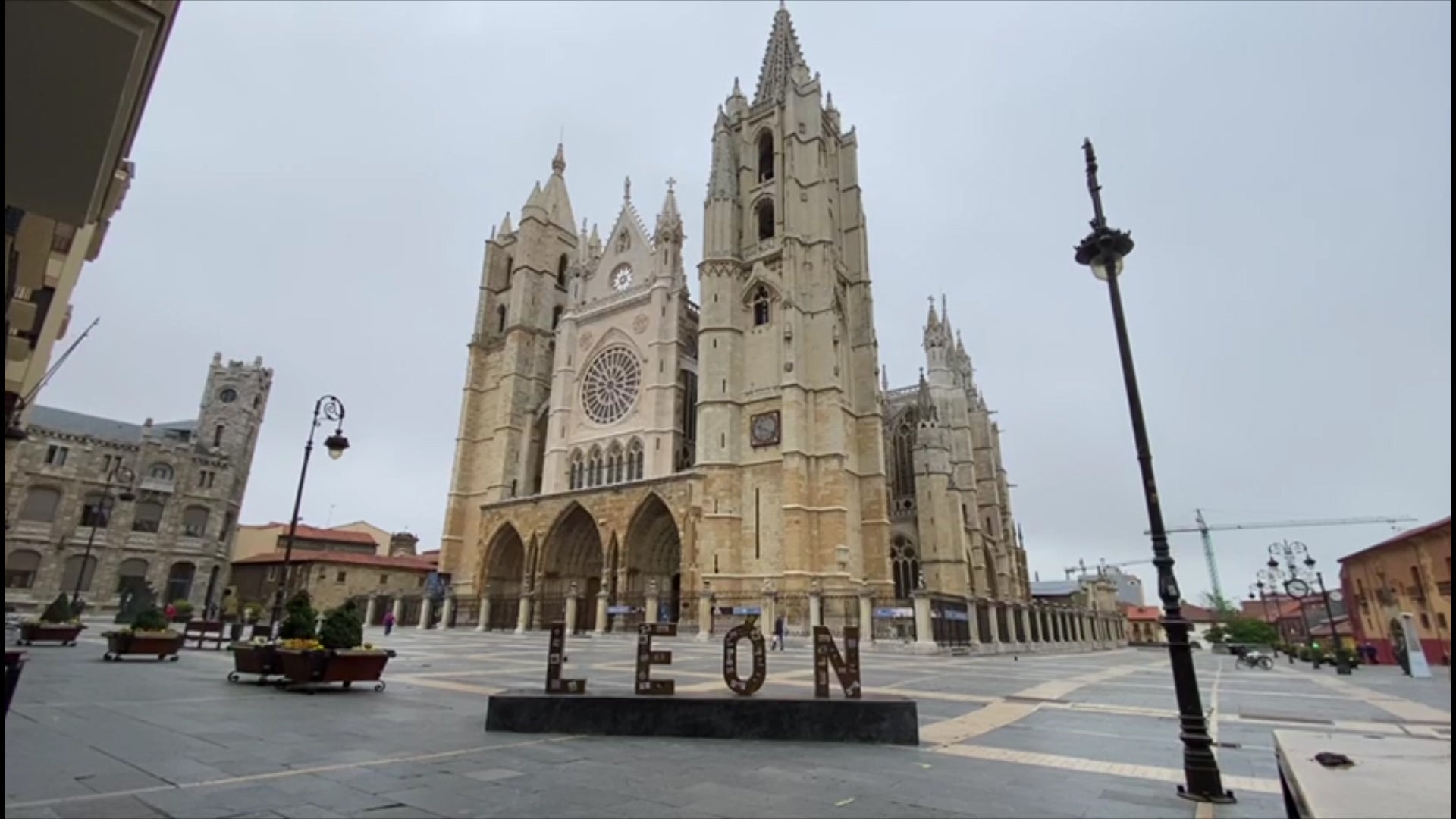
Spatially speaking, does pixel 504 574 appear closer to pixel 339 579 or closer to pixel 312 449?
pixel 339 579

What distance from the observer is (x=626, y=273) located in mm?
42531

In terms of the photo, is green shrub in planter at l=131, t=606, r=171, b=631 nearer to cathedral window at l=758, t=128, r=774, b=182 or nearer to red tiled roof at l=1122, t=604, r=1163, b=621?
cathedral window at l=758, t=128, r=774, b=182

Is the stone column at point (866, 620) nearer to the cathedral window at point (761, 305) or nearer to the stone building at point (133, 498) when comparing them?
the cathedral window at point (761, 305)

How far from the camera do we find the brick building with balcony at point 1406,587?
24.0 m

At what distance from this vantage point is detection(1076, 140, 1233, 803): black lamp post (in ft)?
18.7

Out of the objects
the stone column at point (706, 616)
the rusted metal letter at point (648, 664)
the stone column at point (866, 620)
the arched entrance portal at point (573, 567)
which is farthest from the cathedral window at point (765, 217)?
the rusted metal letter at point (648, 664)

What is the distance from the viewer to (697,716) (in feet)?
25.5

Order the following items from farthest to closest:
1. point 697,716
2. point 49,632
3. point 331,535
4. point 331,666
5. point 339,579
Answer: point 331,535, point 339,579, point 49,632, point 331,666, point 697,716

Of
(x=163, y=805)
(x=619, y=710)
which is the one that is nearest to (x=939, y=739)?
(x=619, y=710)

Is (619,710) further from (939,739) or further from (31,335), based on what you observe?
(31,335)

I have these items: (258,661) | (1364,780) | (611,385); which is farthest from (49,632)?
(611,385)

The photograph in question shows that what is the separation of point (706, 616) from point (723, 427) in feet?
27.3

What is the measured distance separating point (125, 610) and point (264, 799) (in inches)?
1503

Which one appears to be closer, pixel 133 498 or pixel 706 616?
pixel 706 616
